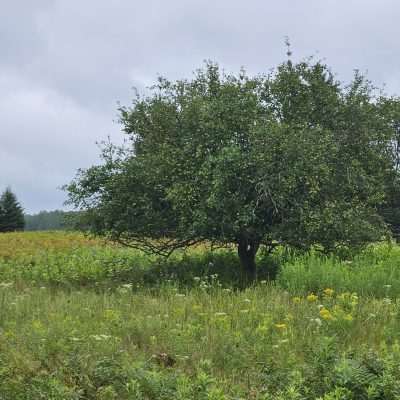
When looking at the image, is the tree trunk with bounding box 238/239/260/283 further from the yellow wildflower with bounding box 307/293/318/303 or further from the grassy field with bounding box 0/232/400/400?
the yellow wildflower with bounding box 307/293/318/303

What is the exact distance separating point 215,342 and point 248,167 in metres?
5.17

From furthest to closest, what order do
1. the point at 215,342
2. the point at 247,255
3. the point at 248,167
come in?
the point at 247,255, the point at 248,167, the point at 215,342

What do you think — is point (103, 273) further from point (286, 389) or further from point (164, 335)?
A: point (286, 389)

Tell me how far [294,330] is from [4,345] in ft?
9.48

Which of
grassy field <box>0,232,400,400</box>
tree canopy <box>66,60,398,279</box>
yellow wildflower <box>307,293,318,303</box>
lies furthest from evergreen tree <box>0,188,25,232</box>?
yellow wildflower <box>307,293,318,303</box>

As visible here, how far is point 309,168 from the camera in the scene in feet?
32.3

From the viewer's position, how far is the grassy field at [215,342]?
13.5ft

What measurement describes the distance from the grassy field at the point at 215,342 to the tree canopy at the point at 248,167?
140 centimetres

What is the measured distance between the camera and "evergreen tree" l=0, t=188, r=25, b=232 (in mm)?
53000

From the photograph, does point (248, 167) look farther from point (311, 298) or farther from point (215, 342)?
point (215, 342)

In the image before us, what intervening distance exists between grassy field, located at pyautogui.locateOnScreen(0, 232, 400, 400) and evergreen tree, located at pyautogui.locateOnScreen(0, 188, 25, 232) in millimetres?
46530

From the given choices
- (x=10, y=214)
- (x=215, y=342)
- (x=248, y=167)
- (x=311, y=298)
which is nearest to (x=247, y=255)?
(x=248, y=167)

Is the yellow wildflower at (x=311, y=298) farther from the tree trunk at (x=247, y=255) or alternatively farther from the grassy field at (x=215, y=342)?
the tree trunk at (x=247, y=255)

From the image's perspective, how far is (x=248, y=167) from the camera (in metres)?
9.98
